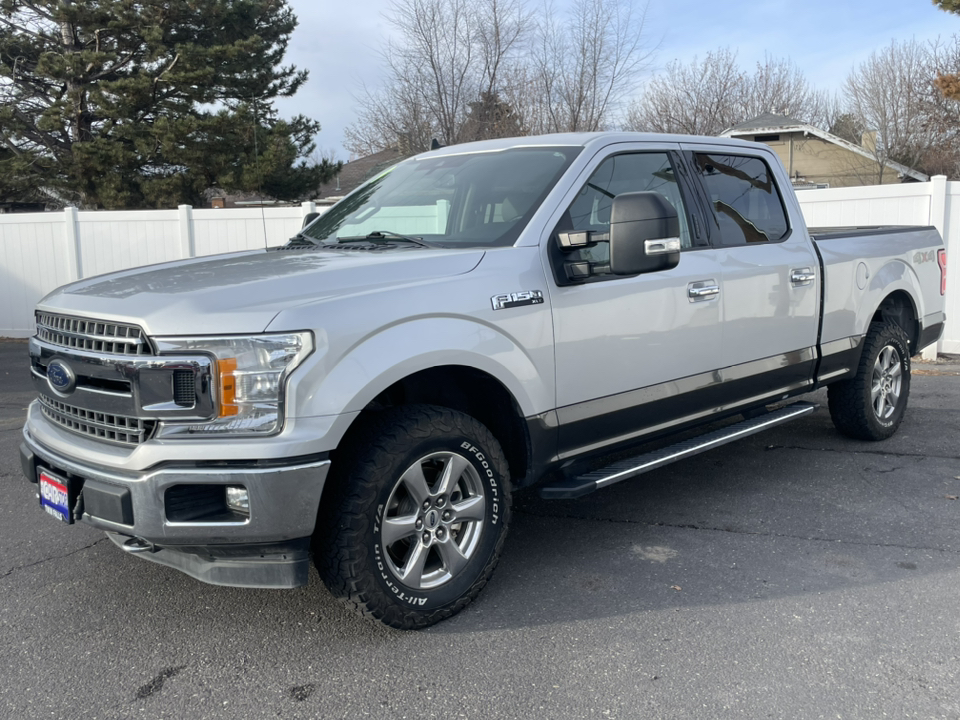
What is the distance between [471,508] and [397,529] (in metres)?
0.36

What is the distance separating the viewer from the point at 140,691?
296 centimetres

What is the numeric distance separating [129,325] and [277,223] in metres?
9.38

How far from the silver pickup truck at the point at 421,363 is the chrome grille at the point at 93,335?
11 millimetres

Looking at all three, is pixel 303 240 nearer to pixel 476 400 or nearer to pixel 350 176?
pixel 476 400

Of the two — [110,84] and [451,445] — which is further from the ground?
[110,84]

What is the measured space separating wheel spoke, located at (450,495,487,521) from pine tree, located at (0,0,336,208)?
19.0m

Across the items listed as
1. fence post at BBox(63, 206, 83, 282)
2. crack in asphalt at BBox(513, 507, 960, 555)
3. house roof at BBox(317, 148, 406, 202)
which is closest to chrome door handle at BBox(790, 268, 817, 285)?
crack in asphalt at BBox(513, 507, 960, 555)

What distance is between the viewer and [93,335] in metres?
3.13

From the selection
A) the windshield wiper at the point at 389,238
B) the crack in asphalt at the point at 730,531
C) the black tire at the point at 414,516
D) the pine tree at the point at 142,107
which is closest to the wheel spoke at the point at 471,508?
the black tire at the point at 414,516

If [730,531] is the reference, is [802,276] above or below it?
above

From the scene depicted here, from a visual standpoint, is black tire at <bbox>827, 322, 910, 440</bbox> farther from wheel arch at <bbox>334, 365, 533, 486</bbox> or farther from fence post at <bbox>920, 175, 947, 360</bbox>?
fence post at <bbox>920, 175, 947, 360</bbox>

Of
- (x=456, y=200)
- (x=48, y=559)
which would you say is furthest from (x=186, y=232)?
(x=456, y=200)

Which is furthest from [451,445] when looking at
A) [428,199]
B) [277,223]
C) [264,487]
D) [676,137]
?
[277,223]

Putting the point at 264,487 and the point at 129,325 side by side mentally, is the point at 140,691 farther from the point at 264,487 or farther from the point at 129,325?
the point at 129,325
